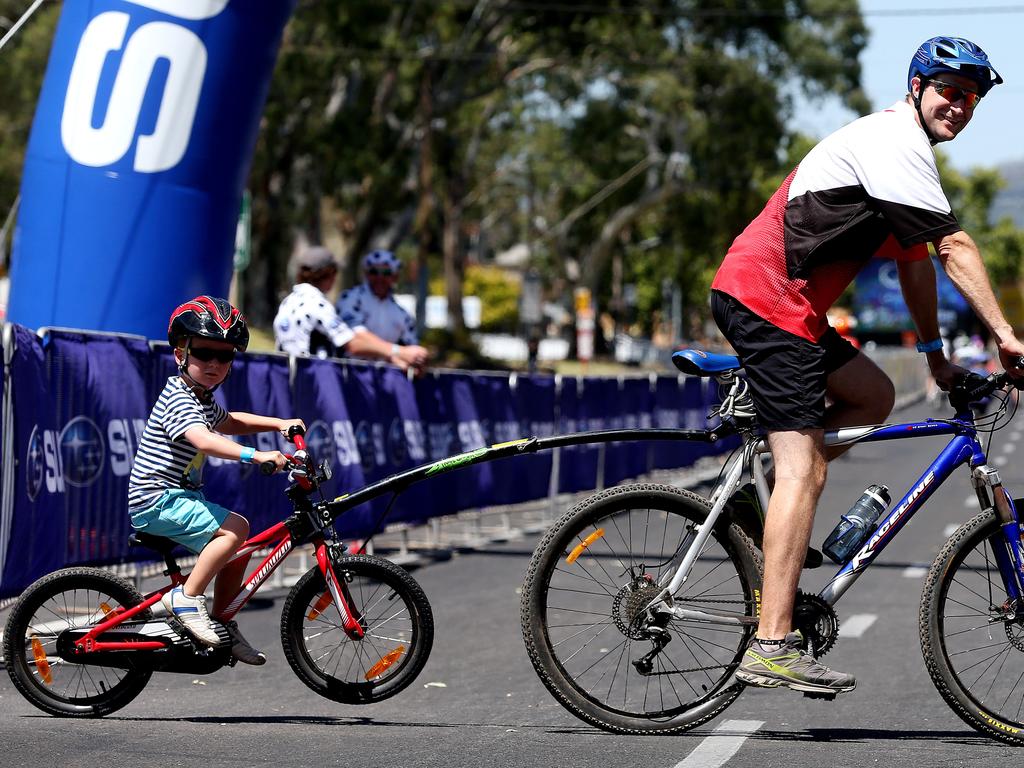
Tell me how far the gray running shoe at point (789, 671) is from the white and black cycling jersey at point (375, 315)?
6117 millimetres

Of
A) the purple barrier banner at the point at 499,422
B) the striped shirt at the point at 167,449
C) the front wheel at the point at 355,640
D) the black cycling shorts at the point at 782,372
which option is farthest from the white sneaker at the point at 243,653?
the purple barrier banner at the point at 499,422

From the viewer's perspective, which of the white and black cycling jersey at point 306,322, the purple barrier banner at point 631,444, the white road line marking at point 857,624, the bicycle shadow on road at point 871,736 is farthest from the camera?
the purple barrier banner at point 631,444

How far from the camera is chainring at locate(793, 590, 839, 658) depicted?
5.33 metres

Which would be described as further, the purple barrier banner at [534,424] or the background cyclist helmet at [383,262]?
the purple barrier banner at [534,424]

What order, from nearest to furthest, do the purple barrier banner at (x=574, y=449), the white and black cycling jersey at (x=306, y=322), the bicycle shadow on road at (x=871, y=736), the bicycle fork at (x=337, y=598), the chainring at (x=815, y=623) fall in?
the chainring at (x=815, y=623) → the bicycle shadow on road at (x=871, y=736) → the bicycle fork at (x=337, y=598) → the white and black cycling jersey at (x=306, y=322) → the purple barrier banner at (x=574, y=449)

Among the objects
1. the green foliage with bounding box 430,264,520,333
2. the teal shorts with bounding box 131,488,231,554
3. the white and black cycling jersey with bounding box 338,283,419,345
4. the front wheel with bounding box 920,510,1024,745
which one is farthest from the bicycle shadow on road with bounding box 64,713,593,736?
the green foliage with bounding box 430,264,520,333

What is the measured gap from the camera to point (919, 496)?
5.52 meters

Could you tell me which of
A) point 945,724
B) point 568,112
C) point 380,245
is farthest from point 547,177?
point 945,724

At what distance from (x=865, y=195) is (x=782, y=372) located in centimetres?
59

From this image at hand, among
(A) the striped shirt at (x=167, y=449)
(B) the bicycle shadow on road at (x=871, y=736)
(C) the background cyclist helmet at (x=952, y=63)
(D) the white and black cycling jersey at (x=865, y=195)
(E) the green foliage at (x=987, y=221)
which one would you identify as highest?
(E) the green foliage at (x=987, y=221)

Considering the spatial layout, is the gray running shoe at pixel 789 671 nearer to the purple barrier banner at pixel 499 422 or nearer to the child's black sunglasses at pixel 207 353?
the child's black sunglasses at pixel 207 353

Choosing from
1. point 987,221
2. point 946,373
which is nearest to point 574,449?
point 946,373

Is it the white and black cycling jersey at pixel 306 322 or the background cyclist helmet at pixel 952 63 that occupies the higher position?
the background cyclist helmet at pixel 952 63

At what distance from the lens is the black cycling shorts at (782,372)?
5.25 metres
